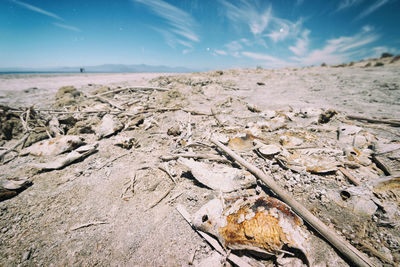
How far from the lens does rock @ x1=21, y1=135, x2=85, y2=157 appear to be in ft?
13.2

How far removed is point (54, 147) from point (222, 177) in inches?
180

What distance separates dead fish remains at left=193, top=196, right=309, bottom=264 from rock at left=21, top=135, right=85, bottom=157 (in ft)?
13.5

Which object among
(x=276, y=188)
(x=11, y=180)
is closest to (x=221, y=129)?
(x=276, y=188)

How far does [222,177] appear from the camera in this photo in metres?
2.82

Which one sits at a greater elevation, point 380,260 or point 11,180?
point 380,260

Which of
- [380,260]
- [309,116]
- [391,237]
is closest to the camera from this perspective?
[380,260]

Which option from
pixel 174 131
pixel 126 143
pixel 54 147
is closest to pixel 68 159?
pixel 54 147

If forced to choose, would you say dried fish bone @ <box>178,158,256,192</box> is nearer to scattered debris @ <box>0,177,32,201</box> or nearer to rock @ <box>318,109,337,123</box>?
scattered debris @ <box>0,177,32,201</box>

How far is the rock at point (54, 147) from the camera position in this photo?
4.02 metres

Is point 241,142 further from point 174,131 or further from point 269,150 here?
point 174,131

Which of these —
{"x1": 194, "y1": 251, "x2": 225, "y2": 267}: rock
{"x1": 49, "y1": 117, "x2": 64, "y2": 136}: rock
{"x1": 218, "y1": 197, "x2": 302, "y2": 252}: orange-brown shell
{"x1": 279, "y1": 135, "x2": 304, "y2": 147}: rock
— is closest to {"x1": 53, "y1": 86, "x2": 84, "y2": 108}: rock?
{"x1": 49, "y1": 117, "x2": 64, "y2": 136}: rock

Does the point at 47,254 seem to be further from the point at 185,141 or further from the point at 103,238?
the point at 185,141

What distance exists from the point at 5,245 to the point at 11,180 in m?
1.53

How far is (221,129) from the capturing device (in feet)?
15.0
